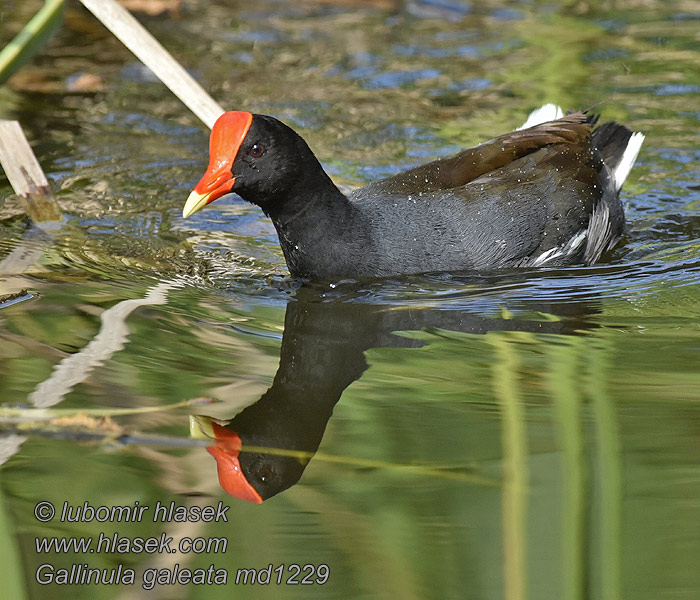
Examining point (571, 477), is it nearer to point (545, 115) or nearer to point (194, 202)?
point (194, 202)

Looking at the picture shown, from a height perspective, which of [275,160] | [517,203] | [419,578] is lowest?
[419,578]

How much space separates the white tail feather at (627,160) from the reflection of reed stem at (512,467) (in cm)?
186

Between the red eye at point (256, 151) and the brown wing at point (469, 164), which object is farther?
the brown wing at point (469, 164)

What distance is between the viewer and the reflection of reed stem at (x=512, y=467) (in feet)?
6.61

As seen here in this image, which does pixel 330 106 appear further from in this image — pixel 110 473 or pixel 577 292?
pixel 110 473

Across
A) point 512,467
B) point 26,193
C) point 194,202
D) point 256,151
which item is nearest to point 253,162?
point 256,151

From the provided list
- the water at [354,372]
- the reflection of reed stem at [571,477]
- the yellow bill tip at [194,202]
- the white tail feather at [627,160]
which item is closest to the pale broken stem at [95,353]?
the water at [354,372]

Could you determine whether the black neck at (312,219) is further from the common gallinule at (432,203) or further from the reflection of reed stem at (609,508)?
the reflection of reed stem at (609,508)

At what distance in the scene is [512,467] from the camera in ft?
8.22

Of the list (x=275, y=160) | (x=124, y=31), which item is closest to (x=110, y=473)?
(x=275, y=160)

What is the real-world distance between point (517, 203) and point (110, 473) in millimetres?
2387

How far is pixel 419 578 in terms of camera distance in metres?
2.12

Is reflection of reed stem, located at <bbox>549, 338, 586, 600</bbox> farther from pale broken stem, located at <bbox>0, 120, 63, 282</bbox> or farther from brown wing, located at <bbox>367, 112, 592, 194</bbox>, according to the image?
pale broken stem, located at <bbox>0, 120, 63, 282</bbox>

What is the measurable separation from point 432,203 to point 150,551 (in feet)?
7.81
